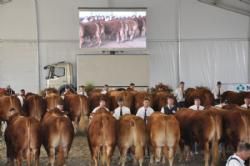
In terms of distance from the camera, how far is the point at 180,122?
10.9 metres

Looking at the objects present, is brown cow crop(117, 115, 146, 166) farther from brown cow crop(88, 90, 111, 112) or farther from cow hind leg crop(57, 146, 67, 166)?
brown cow crop(88, 90, 111, 112)

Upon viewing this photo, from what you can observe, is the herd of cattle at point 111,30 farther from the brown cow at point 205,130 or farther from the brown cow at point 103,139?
the brown cow at point 103,139

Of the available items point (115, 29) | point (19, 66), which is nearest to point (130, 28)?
point (115, 29)

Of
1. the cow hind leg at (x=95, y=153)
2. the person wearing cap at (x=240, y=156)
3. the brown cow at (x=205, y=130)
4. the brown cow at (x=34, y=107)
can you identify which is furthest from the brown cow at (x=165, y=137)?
the brown cow at (x=34, y=107)

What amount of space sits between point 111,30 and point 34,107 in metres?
10.4

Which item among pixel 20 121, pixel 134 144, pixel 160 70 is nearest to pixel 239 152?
pixel 134 144

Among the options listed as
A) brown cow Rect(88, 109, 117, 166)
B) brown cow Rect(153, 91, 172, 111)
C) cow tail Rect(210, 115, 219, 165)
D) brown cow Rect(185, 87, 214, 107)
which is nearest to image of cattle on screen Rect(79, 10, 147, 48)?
brown cow Rect(185, 87, 214, 107)

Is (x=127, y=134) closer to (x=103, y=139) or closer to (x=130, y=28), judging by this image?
(x=103, y=139)

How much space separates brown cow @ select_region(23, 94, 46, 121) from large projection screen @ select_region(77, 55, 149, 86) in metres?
8.40

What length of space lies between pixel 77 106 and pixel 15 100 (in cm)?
221

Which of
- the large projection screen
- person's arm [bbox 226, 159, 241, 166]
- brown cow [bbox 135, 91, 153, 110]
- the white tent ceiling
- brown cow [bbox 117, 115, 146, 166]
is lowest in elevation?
brown cow [bbox 117, 115, 146, 166]

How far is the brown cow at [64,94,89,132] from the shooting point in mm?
14789

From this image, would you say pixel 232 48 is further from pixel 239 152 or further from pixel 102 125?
pixel 239 152

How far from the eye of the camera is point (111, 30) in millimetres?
23656
